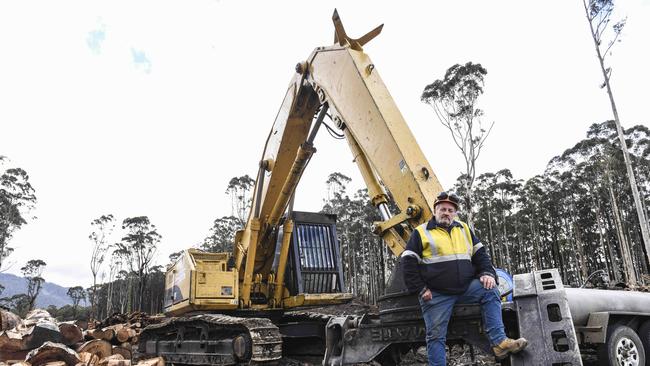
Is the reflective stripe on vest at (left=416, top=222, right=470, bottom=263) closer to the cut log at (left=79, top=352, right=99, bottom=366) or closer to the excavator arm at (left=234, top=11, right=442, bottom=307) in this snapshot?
the excavator arm at (left=234, top=11, right=442, bottom=307)

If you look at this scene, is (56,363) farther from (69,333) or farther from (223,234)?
(223,234)

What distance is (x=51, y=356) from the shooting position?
22.8 ft

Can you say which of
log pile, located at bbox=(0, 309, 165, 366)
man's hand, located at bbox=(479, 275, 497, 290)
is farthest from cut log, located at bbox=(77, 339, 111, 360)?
man's hand, located at bbox=(479, 275, 497, 290)

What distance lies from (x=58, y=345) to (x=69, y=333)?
2875 mm

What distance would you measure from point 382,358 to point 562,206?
1829 inches

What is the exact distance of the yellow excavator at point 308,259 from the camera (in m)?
4.55

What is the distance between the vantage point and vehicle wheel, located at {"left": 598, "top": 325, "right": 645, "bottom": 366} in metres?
4.59

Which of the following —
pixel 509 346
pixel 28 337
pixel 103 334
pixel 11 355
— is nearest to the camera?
pixel 509 346

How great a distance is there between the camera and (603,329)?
454cm

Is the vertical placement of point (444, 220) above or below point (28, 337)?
above

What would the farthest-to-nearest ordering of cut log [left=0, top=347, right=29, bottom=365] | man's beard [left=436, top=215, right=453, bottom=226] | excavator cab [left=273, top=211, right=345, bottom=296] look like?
1. excavator cab [left=273, top=211, right=345, bottom=296]
2. cut log [left=0, top=347, right=29, bottom=365]
3. man's beard [left=436, top=215, right=453, bottom=226]

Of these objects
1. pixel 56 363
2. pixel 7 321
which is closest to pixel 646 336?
pixel 56 363

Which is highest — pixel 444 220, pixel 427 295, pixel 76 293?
pixel 76 293

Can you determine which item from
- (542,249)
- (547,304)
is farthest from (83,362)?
(542,249)
